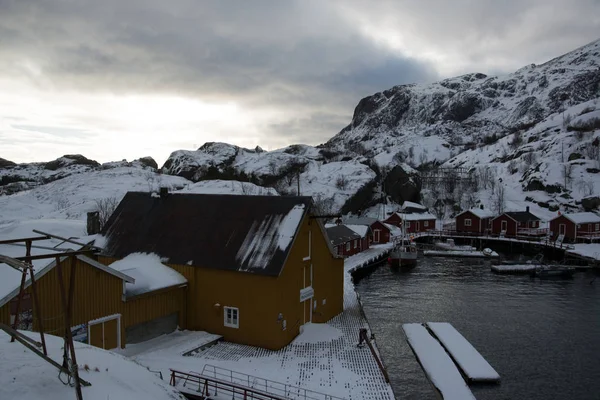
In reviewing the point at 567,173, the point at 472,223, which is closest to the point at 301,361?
the point at 472,223

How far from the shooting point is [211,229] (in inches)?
845

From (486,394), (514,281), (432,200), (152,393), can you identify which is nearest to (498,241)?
(514,281)

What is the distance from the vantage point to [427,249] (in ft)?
202

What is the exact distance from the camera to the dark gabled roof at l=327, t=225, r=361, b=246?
48.7m

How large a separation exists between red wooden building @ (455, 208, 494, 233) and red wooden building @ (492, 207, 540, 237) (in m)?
1.35

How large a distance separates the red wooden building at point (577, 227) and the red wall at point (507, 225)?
6042mm

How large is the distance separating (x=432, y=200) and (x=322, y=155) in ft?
115

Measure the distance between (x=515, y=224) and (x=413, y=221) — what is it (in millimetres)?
15764

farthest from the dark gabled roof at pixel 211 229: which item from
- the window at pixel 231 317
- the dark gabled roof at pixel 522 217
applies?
the dark gabled roof at pixel 522 217

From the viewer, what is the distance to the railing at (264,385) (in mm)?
14648

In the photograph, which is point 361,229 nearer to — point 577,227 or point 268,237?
point 577,227

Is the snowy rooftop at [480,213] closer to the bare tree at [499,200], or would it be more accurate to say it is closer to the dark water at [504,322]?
the bare tree at [499,200]

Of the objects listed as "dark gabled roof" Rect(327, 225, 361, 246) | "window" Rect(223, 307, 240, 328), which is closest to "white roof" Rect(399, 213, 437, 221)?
"dark gabled roof" Rect(327, 225, 361, 246)

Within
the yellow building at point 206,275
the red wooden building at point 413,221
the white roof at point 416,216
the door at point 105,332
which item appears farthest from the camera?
the red wooden building at point 413,221
